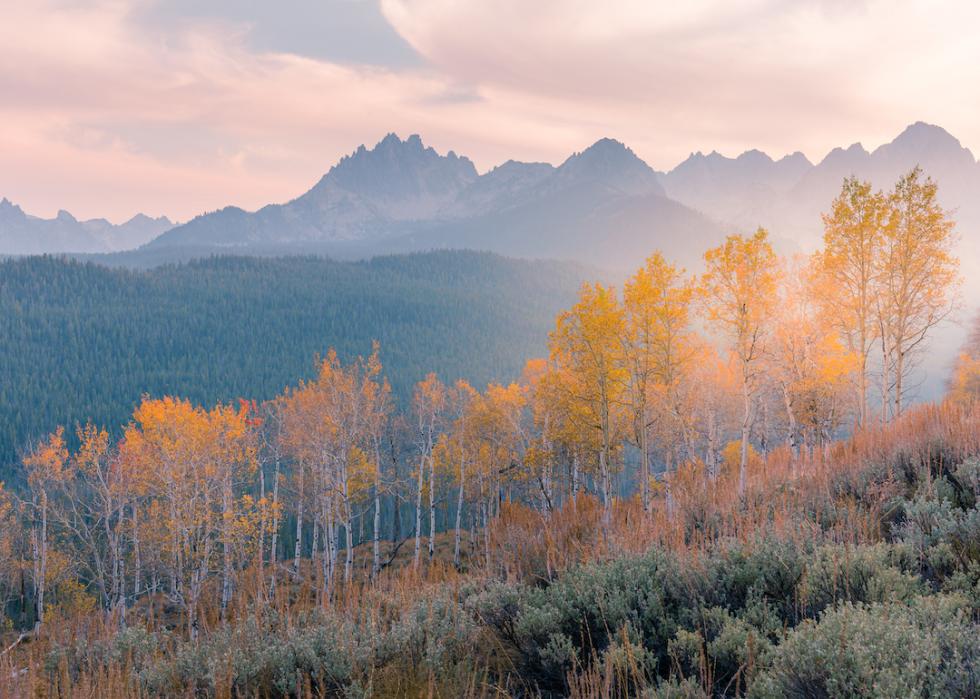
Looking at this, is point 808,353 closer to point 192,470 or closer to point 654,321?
point 654,321

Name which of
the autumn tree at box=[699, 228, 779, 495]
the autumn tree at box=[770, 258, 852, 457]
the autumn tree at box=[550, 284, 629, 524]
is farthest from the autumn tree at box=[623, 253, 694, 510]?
the autumn tree at box=[770, 258, 852, 457]

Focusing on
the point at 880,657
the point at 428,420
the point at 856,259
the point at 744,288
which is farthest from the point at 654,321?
the point at 428,420

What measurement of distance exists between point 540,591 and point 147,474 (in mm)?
38470

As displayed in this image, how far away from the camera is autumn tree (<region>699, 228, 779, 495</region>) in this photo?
73.2ft

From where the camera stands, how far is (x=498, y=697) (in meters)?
4.06

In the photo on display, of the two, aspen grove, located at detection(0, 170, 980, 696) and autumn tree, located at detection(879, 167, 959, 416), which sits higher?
autumn tree, located at detection(879, 167, 959, 416)

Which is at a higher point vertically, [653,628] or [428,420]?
[653,628]

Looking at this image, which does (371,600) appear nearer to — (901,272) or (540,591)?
(540,591)

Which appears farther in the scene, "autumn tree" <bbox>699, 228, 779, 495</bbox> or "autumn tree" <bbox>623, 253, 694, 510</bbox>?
"autumn tree" <bbox>623, 253, 694, 510</bbox>

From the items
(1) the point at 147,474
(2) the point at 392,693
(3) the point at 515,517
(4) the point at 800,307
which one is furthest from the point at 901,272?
(1) the point at 147,474

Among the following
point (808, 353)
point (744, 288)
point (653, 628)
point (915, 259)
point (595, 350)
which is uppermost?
point (915, 259)

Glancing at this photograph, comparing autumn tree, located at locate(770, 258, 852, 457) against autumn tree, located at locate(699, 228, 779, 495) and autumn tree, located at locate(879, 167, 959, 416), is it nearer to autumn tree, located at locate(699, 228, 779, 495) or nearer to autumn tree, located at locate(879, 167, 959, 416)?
autumn tree, located at locate(879, 167, 959, 416)

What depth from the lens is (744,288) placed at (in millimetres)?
22422

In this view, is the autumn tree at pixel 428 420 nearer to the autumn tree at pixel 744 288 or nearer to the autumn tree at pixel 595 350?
the autumn tree at pixel 595 350
